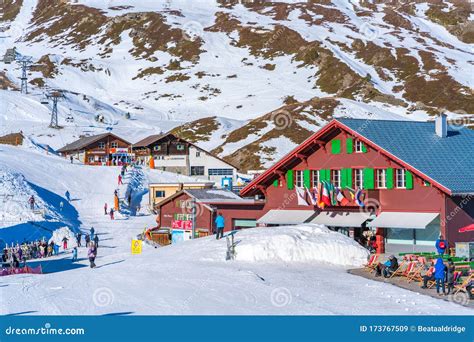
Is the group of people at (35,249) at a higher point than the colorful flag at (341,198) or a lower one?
lower

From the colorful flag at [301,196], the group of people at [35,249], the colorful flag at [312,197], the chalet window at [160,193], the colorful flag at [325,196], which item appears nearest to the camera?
the colorful flag at [325,196]

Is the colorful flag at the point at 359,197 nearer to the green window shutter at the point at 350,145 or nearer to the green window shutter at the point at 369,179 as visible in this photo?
the green window shutter at the point at 369,179

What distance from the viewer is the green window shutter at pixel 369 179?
36.8 metres

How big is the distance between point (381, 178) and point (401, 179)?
Answer: 112 centimetres

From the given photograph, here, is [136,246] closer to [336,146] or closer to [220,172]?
[336,146]

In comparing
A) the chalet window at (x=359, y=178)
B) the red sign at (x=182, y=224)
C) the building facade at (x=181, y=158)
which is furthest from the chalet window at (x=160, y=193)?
the chalet window at (x=359, y=178)

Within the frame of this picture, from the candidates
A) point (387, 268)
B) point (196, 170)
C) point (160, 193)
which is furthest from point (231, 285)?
point (196, 170)

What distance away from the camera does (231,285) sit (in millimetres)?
24328

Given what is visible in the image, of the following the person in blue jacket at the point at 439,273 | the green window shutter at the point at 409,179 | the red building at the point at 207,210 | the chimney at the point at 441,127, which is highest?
the chimney at the point at 441,127

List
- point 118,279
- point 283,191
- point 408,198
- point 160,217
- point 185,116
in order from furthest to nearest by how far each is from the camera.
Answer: point 185,116 < point 160,217 < point 283,191 < point 408,198 < point 118,279

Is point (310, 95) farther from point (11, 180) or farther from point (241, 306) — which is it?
point (241, 306)
